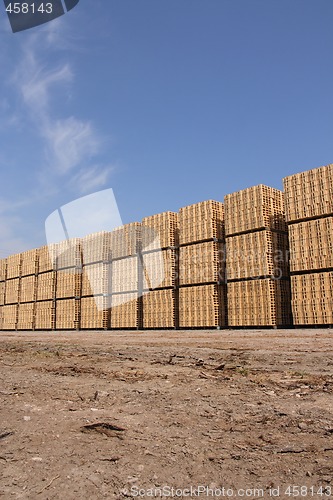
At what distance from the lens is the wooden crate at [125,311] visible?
66.2 feet

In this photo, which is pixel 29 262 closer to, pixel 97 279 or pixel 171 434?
pixel 97 279

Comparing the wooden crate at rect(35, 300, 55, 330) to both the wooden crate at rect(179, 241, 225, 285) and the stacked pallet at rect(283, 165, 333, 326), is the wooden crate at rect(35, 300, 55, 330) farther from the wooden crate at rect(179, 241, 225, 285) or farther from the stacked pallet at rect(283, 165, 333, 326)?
the stacked pallet at rect(283, 165, 333, 326)

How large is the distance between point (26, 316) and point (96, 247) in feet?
31.9

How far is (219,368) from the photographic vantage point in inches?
213

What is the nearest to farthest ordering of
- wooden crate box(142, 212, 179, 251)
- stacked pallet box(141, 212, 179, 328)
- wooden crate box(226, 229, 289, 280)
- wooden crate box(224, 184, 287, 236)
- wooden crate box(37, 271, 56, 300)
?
wooden crate box(226, 229, 289, 280)
wooden crate box(224, 184, 287, 236)
stacked pallet box(141, 212, 179, 328)
wooden crate box(142, 212, 179, 251)
wooden crate box(37, 271, 56, 300)

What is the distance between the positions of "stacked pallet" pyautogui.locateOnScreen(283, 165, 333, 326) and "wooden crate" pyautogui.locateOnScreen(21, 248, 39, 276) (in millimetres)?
19679

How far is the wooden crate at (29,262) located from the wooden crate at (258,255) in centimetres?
1694

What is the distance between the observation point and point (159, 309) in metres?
18.9

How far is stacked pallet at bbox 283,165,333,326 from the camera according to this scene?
44.6 feet

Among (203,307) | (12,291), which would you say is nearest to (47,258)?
(12,291)

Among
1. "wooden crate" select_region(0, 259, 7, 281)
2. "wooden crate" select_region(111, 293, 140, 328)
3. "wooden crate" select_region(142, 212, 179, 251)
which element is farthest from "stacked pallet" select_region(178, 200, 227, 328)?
"wooden crate" select_region(0, 259, 7, 281)

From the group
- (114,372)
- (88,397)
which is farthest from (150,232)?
(88,397)

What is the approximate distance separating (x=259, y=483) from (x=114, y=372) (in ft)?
12.6

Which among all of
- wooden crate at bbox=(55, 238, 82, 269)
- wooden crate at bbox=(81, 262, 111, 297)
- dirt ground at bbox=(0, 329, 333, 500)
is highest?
wooden crate at bbox=(55, 238, 82, 269)
